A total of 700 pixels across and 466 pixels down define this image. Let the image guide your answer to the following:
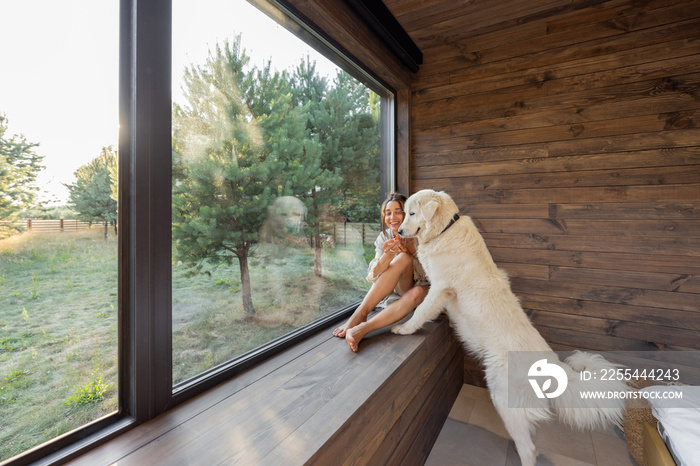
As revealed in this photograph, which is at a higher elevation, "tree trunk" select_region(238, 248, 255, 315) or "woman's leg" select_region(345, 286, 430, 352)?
"tree trunk" select_region(238, 248, 255, 315)

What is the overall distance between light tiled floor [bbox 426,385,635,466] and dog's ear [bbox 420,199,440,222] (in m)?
1.32

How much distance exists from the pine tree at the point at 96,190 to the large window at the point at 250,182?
0.20 m

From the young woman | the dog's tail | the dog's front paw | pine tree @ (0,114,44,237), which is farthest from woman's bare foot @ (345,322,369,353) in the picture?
pine tree @ (0,114,44,237)

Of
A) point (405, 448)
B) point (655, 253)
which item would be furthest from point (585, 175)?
point (405, 448)

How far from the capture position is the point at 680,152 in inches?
70.1

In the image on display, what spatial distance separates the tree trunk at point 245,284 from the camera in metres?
1.34

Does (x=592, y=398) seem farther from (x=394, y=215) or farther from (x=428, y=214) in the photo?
(x=394, y=215)

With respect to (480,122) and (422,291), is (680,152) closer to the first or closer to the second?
(480,122)

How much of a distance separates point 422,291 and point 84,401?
1592mm

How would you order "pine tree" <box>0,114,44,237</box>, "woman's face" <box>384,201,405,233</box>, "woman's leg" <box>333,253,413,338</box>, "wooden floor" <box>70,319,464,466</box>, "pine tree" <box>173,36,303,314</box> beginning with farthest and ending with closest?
"woman's face" <box>384,201,405,233</box>, "woman's leg" <box>333,253,413,338</box>, "pine tree" <box>173,36,303,314</box>, "wooden floor" <box>70,319,464,466</box>, "pine tree" <box>0,114,44,237</box>

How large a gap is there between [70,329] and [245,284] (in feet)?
2.00

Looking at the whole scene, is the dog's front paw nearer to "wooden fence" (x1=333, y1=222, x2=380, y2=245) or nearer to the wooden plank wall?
"wooden fence" (x1=333, y1=222, x2=380, y2=245)

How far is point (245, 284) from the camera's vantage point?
53.5 inches

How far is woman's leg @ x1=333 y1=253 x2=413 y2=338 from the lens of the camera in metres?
1.73
